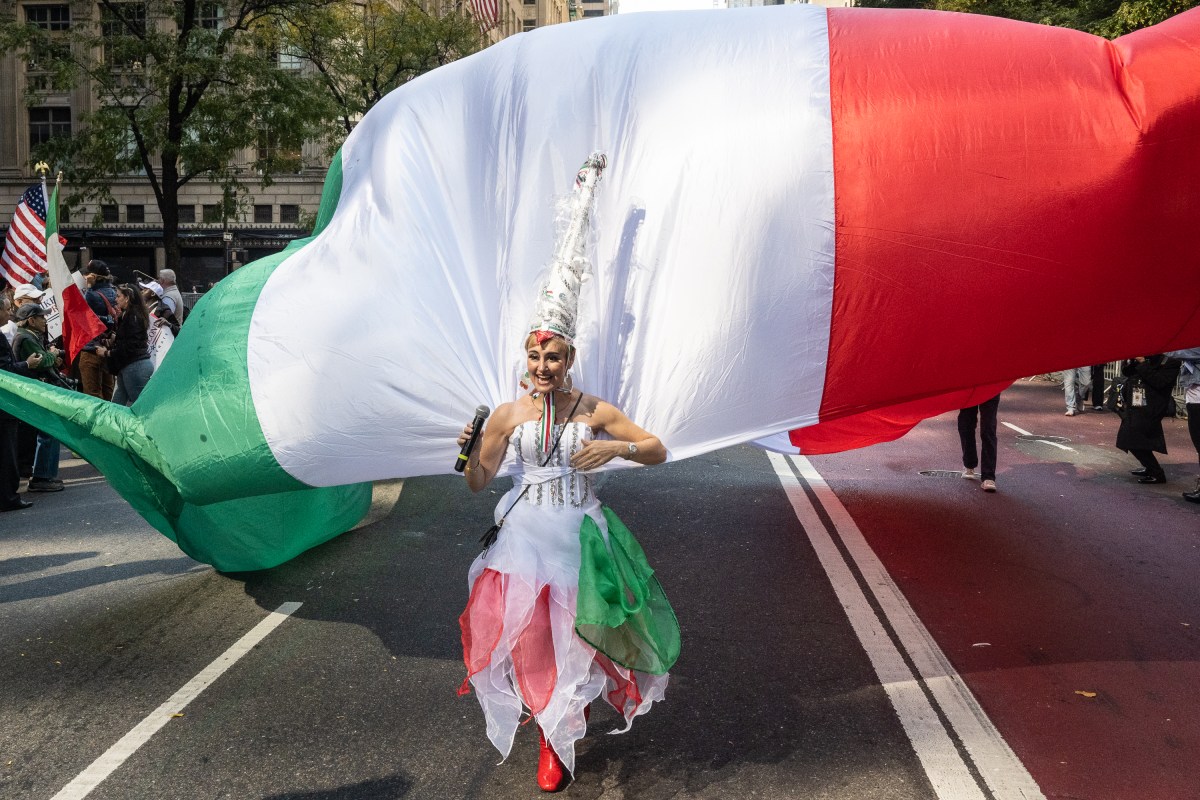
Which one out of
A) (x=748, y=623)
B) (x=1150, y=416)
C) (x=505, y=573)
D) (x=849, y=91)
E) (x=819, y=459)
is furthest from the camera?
(x=819, y=459)

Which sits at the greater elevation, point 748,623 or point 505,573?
point 505,573

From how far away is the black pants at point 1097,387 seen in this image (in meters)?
16.7

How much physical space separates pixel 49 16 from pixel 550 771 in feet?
166

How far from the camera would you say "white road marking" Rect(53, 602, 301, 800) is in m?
4.16

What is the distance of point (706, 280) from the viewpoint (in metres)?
4.55

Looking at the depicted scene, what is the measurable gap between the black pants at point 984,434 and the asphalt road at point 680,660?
1.39 ft

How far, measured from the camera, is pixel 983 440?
978 centimetres

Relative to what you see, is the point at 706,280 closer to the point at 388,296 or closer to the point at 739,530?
the point at 388,296

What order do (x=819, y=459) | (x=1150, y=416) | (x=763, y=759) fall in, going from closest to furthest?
1. (x=763, y=759)
2. (x=1150, y=416)
3. (x=819, y=459)

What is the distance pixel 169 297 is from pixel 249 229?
3609cm

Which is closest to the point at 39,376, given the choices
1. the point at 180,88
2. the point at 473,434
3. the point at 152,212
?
the point at 473,434

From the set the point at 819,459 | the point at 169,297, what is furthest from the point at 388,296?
the point at 169,297

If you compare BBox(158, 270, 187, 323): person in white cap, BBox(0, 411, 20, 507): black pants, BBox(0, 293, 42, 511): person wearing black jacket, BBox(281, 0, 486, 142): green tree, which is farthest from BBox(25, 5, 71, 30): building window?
BBox(0, 411, 20, 507): black pants

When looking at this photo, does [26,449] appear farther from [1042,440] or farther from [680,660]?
[1042,440]
